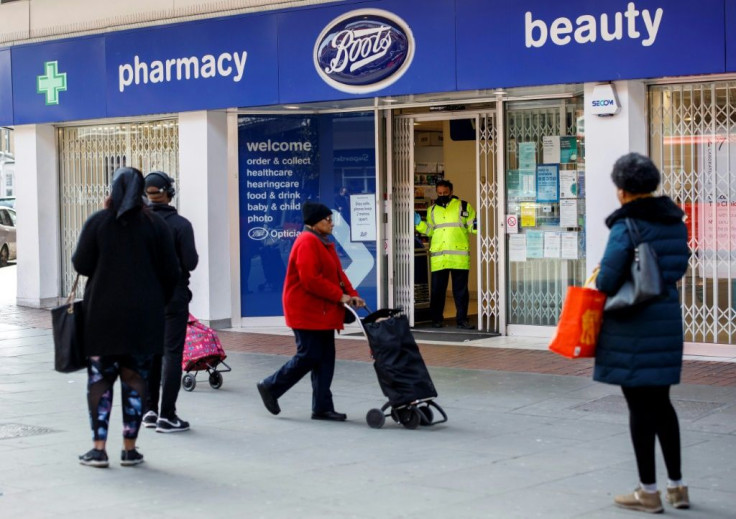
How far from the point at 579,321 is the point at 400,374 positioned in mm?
2574

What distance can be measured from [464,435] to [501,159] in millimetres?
6171

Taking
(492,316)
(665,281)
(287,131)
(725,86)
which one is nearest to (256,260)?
(287,131)

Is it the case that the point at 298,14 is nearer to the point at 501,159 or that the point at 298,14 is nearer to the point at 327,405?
the point at 501,159

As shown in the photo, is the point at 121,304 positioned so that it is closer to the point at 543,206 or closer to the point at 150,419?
the point at 150,419

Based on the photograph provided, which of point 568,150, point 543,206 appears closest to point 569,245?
point 543,206

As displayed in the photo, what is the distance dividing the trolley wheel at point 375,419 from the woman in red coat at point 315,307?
1.24 feet

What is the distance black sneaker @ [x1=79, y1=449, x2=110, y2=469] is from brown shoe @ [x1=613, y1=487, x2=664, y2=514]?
3.08m

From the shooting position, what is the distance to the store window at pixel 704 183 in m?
12.0

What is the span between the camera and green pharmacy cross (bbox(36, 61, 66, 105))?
17281 millimetres

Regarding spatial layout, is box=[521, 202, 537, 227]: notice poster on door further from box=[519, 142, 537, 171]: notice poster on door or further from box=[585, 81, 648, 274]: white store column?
box=[585, 81, 648, 274]: white store column

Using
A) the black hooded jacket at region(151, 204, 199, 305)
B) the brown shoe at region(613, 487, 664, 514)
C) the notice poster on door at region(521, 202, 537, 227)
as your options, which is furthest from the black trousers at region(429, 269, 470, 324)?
the brown shoe at region(613, 487, 664, 514)

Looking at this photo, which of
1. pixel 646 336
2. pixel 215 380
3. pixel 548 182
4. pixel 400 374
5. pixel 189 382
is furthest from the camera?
pixel 548 182

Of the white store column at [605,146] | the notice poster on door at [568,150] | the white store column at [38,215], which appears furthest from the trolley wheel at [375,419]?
the white store column at [38,215]

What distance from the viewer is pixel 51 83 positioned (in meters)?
17.4
